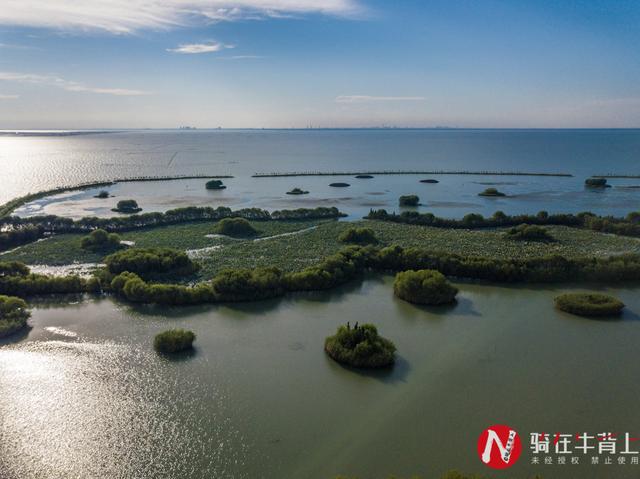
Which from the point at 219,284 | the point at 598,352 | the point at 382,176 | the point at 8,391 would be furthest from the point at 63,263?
the point at 382,176

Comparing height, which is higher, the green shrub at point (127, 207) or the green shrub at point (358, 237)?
the green shrub at point (127, 207)

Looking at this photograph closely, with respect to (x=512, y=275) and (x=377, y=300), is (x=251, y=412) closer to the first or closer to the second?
(x=377, y=300)

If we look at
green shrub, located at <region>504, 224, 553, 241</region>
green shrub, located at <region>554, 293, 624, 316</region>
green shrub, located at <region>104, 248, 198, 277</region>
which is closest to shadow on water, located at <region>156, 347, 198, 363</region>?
green shrub, located at <region>104, 248, 198, 277</region>

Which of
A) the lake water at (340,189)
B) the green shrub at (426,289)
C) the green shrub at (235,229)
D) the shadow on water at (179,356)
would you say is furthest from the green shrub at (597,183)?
the shadow on water at (179,356)

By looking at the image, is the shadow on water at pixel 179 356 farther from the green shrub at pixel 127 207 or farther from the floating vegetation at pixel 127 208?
the green shrub at pixel 127 207

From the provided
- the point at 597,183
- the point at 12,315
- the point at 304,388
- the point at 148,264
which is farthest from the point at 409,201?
the point at 12,315

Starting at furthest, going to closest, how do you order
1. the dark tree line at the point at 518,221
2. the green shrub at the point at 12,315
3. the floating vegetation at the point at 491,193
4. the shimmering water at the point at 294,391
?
the floating vegetation at the point at 491,193 < the dark tree line at the point at 518,221 < the green shrub at the point at 12,315 < the shimmering water at the point at 294,391
